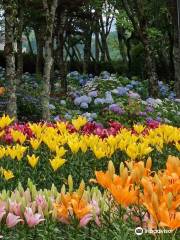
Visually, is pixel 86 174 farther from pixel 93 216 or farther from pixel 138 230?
pixel 138 230

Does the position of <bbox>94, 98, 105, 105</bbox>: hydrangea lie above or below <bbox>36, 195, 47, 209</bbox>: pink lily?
below

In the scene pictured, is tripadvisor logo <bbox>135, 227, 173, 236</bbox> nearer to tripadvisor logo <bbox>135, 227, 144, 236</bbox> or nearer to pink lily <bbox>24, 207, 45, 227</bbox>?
tripadvisor logo <bbox>135, 227, 144, 236</bbox>

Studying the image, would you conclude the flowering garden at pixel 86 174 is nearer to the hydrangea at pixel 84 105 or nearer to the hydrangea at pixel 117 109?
the hydrangea at pixel 117 109

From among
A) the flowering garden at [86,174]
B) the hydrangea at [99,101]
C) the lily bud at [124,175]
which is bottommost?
the hydrangea at [99,101]

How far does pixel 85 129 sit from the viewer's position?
788 cm

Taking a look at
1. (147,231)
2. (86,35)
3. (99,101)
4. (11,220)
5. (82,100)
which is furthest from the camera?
(86,35)

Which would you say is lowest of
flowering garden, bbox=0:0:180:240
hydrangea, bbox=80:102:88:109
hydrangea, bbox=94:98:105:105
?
hydrangea, bbox=80:102:88:109

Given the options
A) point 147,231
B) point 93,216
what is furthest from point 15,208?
point 147,231

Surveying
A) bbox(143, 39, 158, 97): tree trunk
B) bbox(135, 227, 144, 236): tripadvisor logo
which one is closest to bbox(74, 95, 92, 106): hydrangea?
bbox(143, 39, 158, 97): tree trunk

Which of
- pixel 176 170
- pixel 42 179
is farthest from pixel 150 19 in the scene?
pixel 176 170

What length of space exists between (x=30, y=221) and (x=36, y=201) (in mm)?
232

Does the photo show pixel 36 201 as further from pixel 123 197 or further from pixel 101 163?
pixel 101 163

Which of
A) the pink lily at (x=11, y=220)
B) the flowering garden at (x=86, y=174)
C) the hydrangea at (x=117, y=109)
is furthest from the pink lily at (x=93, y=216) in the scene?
the hydrangea at (x=117, y=109)

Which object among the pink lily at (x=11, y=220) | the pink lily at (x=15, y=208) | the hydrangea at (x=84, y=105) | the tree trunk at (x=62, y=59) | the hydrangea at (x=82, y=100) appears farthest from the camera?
the tree trunk at (x=62, y=59)
